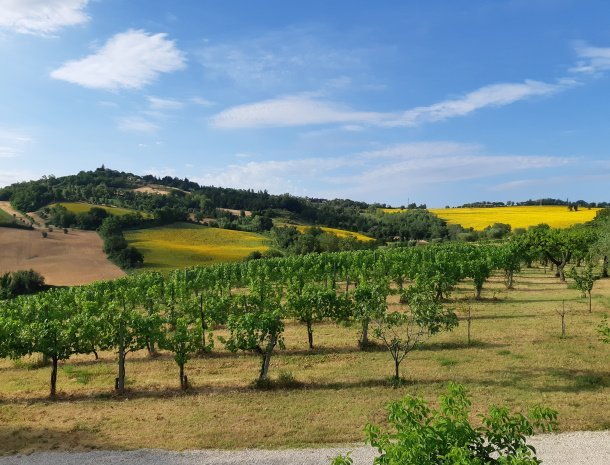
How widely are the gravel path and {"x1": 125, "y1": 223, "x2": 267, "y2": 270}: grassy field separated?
61.0 metres

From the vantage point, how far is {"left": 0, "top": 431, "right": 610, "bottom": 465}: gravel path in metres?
14.3

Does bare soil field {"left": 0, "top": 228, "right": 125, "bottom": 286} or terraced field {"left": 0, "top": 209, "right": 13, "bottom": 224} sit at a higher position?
terraced field {"left": 0, "top": 209, "right": 13, "bottom": 224}

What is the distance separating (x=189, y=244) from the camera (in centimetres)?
9194

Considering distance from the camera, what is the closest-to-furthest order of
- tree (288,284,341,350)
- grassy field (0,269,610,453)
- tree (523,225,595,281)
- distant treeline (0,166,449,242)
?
grassy field (0,269,610,453)
tree (288,284,341,350)
tree (523,225,595,281)
distant treeline (0,166,449,242)

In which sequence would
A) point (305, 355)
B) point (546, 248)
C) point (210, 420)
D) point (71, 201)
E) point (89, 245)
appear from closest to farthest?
point (210, 420) < point (305, 355) < point (546, 248) < point (89, 245) < point (71, 201)

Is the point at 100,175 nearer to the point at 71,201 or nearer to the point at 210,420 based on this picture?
the point at 71,201

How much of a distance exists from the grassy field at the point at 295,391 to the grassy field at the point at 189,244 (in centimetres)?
5081

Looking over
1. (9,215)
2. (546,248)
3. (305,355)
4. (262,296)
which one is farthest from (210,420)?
(9,215)

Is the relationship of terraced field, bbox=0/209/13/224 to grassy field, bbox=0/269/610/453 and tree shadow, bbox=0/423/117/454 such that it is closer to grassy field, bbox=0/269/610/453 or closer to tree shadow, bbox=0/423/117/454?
grassy field, bbox=0/269/610/453

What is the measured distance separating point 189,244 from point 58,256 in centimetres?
2297

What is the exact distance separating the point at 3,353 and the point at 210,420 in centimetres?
1178

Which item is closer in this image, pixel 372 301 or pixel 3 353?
pixel 3 353

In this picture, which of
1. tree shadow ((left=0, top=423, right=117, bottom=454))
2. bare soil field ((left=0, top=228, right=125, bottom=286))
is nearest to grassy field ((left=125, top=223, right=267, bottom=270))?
bare soil field ((left=0, top=228, right=125, bottom=286))

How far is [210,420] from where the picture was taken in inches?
707
